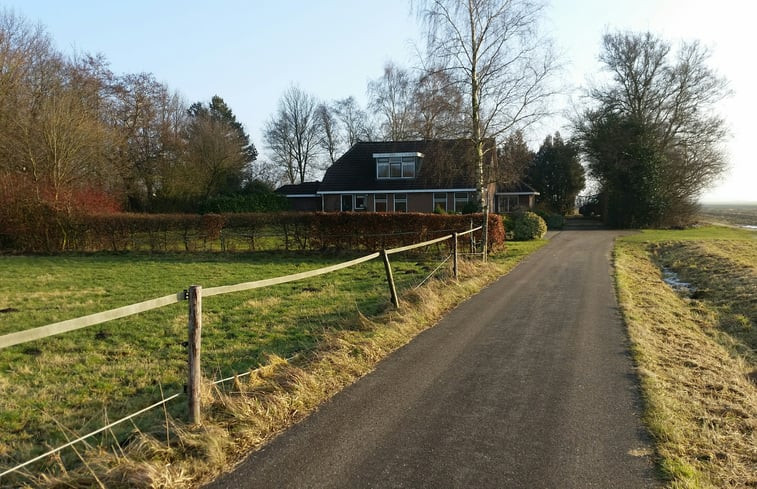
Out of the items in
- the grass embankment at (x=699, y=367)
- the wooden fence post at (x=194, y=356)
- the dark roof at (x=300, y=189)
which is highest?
the dark roof at (x=300, y=189)

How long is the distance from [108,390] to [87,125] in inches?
1039

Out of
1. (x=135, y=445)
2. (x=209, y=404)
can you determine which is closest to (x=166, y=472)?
(x=135, y=445)

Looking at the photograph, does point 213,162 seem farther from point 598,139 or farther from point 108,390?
point 108,390

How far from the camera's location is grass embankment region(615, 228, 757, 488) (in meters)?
3.84

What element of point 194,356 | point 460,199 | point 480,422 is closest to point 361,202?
point 460,199

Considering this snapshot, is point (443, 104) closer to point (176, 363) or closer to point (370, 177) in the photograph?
point (176, 363)

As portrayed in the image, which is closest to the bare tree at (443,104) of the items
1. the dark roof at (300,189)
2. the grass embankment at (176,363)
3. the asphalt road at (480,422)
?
the grass embankment at (176,363)

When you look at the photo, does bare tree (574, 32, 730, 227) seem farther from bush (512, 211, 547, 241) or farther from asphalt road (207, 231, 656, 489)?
asphalt road (207, 231, 656, 489)

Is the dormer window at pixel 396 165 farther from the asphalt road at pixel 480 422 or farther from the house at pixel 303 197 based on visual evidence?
the asphalt road at pixel 480 422

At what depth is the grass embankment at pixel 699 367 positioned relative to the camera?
3.84 metres

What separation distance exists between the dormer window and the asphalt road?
97.8 ft

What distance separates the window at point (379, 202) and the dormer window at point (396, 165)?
153cm

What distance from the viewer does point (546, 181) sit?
51.0 m

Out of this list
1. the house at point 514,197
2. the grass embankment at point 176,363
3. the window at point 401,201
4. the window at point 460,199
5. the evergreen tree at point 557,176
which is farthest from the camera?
the evergreen tree at point 557,176
